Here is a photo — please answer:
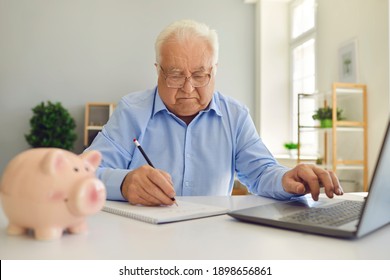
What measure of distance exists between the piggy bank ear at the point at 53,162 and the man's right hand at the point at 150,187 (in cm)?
35

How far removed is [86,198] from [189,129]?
945 mm

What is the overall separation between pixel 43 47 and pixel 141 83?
1330mm

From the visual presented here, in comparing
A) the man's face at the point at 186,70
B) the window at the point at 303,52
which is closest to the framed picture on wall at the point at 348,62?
the window at the point at 303,52

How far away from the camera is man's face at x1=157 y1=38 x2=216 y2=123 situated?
1364 millimetres

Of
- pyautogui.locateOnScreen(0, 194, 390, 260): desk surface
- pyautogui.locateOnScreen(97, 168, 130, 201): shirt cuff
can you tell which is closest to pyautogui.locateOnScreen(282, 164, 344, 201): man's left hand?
pyautogui.locateOnScreen(0, 194, 390, 260): desk surface

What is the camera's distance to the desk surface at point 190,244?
58 centimetres

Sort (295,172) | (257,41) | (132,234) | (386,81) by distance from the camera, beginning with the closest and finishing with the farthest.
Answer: (132,234) < (295,172) < (386,81) < (257,41)

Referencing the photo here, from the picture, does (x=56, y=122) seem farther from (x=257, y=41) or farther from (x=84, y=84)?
(x=257, y=41)

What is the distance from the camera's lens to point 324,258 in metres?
0.58

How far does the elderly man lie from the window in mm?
3391

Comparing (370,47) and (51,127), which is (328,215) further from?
(51,127)

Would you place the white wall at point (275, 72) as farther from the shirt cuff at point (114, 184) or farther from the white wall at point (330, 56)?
the shirt cuff at point (114, 184)

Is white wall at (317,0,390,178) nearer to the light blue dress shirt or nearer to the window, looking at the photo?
the window
